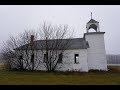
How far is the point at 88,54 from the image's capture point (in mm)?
22469

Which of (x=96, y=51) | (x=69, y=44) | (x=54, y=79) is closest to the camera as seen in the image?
(x=54, y=79)

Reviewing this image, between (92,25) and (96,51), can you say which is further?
(92,25)

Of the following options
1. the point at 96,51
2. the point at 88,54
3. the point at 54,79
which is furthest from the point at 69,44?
the point at 54,79

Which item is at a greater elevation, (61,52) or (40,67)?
(61,52)

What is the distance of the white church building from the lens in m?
21.4

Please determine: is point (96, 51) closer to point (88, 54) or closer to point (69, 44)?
point (88, 54)

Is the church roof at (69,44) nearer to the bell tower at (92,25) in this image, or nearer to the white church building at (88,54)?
the white church building at (88,54)

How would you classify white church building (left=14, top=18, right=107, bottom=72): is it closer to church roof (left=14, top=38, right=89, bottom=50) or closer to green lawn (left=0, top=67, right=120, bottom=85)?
church roof (left=14, top=38, right=89, bottom=50)

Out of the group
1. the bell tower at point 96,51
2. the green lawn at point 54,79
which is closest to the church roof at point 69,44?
the bell tower at point 96,51
